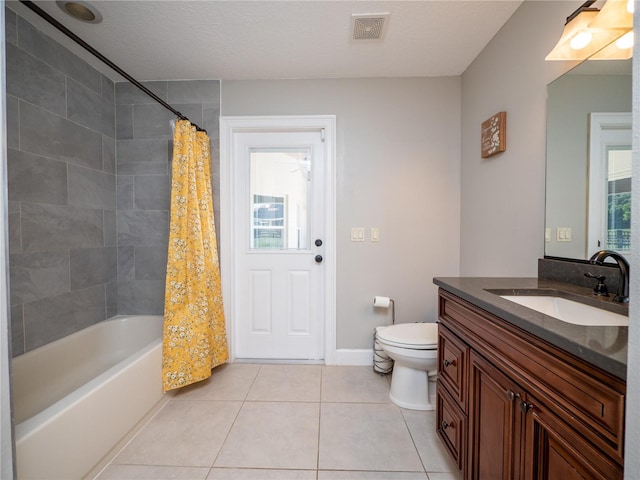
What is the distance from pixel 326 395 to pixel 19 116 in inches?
97.5

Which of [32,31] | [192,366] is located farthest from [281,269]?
[32,31]

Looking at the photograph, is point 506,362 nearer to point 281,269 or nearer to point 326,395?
point 326,395

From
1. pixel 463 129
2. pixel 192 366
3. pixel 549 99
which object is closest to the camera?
pixel 549 99

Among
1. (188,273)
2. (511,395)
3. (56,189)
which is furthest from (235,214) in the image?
(511,395)

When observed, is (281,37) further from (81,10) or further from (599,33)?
(599,33)

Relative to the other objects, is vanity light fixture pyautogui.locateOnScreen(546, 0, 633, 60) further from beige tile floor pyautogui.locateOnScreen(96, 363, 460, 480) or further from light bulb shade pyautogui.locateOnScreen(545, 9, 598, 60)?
beige tile floor pyautogui.locateOnScreen(96, 363, 460, 480)

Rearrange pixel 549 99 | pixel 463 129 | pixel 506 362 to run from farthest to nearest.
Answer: pixel 463 129 → pixel 549 99 → pixel 506 362

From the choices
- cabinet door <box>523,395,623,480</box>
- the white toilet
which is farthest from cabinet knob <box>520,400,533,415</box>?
the white toilet

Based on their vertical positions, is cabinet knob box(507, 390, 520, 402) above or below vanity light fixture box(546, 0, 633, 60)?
below

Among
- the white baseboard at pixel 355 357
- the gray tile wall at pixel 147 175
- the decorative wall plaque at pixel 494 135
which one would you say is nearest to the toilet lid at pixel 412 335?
the white baseboard at pixel 355 357

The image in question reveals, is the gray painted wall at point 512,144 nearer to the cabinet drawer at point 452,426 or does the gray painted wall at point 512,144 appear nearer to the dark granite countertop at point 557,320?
the dark granite countertop at point 557,320

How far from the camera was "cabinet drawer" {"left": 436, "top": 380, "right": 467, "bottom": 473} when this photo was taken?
1.12 m

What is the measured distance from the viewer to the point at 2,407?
33.3 inches

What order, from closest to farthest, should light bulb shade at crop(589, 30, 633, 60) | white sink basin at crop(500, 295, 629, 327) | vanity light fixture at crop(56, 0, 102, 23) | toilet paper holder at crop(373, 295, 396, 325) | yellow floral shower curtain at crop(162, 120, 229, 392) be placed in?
white sink basin at crop(500, 295, 629, 327)
light bulb shade at crop(589, 30, 633, 60)
vanity light fixture at crop(56, 0, 102, 23)
yellow floral shower curtain at crop(162, 120, 229, 392)
toilet paper holder at crop(373, 295, 396, 325)
